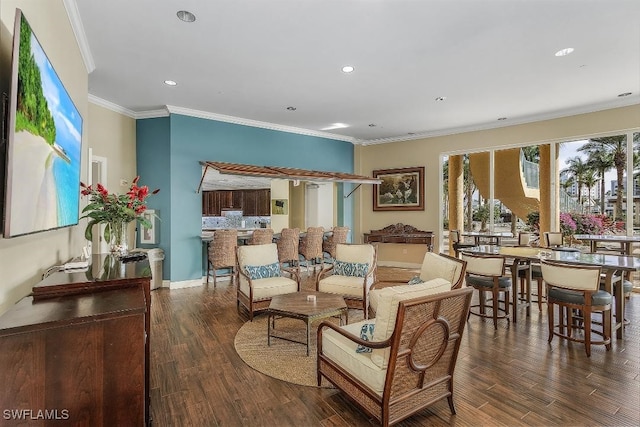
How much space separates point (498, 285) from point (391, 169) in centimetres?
496

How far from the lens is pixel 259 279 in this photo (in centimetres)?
440

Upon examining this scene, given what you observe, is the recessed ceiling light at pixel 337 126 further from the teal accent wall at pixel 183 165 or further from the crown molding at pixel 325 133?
the teal accent wall at pixel 183 165

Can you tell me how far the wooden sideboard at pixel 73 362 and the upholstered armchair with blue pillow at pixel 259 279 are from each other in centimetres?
253

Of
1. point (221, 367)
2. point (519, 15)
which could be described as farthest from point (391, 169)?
point (221, 367)

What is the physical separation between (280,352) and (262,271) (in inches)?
56.3

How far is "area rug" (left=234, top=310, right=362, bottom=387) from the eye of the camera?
9.21 feet

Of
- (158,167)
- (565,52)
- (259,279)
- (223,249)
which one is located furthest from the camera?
(158,167)

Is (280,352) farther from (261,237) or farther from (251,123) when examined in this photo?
(251,123)

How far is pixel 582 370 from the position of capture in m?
2.84

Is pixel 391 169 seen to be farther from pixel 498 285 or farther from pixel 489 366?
pixel 489 366

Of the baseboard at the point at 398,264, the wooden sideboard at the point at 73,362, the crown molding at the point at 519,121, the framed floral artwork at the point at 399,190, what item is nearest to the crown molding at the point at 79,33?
the wooden sideboard at the point at 73,362

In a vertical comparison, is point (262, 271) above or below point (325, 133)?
below

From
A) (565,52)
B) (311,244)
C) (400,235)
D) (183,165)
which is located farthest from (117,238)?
(400,235)

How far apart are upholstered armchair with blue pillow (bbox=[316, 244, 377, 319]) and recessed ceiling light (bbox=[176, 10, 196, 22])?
10.5 feet
